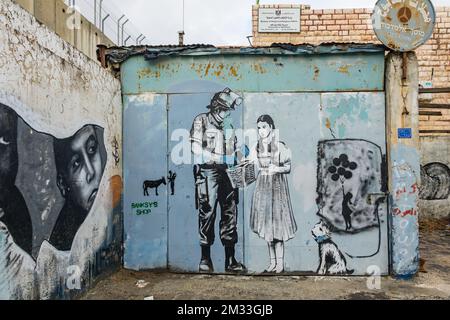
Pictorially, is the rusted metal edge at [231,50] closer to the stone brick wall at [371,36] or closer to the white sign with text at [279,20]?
the stone brick wall at [371,36]

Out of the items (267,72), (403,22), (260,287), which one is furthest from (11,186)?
(403,22)

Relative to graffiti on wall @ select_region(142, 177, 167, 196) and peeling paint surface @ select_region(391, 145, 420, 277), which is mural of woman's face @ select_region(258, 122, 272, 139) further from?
peeling paint surface @ select_region(391, 145, 420, 277)

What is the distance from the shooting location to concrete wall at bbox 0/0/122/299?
9.93ft

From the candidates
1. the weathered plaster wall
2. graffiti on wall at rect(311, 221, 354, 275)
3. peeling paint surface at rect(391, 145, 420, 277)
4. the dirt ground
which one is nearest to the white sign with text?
the weathered plaster wall

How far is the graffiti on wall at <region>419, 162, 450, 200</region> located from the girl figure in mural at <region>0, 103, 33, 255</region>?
31.7 ft

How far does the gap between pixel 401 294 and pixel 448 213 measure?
6.47 metres

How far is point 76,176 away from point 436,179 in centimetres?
934

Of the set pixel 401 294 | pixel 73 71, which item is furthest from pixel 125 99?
pixel 401 294

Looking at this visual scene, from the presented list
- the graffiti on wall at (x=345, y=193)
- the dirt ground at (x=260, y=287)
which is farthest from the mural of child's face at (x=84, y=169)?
the graffiti on wall at (x=345, y=193)

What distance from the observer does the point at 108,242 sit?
4973mm

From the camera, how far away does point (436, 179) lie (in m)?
9.80

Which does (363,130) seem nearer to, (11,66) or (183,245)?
(183,245)

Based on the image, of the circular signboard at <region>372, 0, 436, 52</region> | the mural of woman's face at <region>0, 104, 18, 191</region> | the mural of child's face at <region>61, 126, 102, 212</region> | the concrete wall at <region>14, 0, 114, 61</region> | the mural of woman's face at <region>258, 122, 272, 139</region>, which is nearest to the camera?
the mural of woman's face at <region>0, 104, 18, 191</region>

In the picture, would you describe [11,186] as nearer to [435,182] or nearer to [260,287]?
[260,287]
